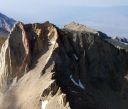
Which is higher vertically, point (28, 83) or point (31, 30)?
point (31, 30)

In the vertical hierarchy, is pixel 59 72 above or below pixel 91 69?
above

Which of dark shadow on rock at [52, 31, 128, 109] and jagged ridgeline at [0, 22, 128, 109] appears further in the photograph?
dark shadow on rock at [52, 31, 128, 109]

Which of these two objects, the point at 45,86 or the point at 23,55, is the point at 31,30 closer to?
the point at 23,55

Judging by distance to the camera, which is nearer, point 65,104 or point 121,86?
point 65,104

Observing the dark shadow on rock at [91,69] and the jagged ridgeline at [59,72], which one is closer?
the jagged ridgeline at [59,72]

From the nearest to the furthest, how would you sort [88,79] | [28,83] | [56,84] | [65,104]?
1. [65,104]
2. [56,84]
3. [28,83]
4. [88,79]

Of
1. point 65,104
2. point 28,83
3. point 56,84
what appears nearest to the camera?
point 65,104

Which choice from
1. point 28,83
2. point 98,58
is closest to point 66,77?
point 28,83

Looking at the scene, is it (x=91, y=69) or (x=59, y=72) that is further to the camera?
(x=91, y=69)
